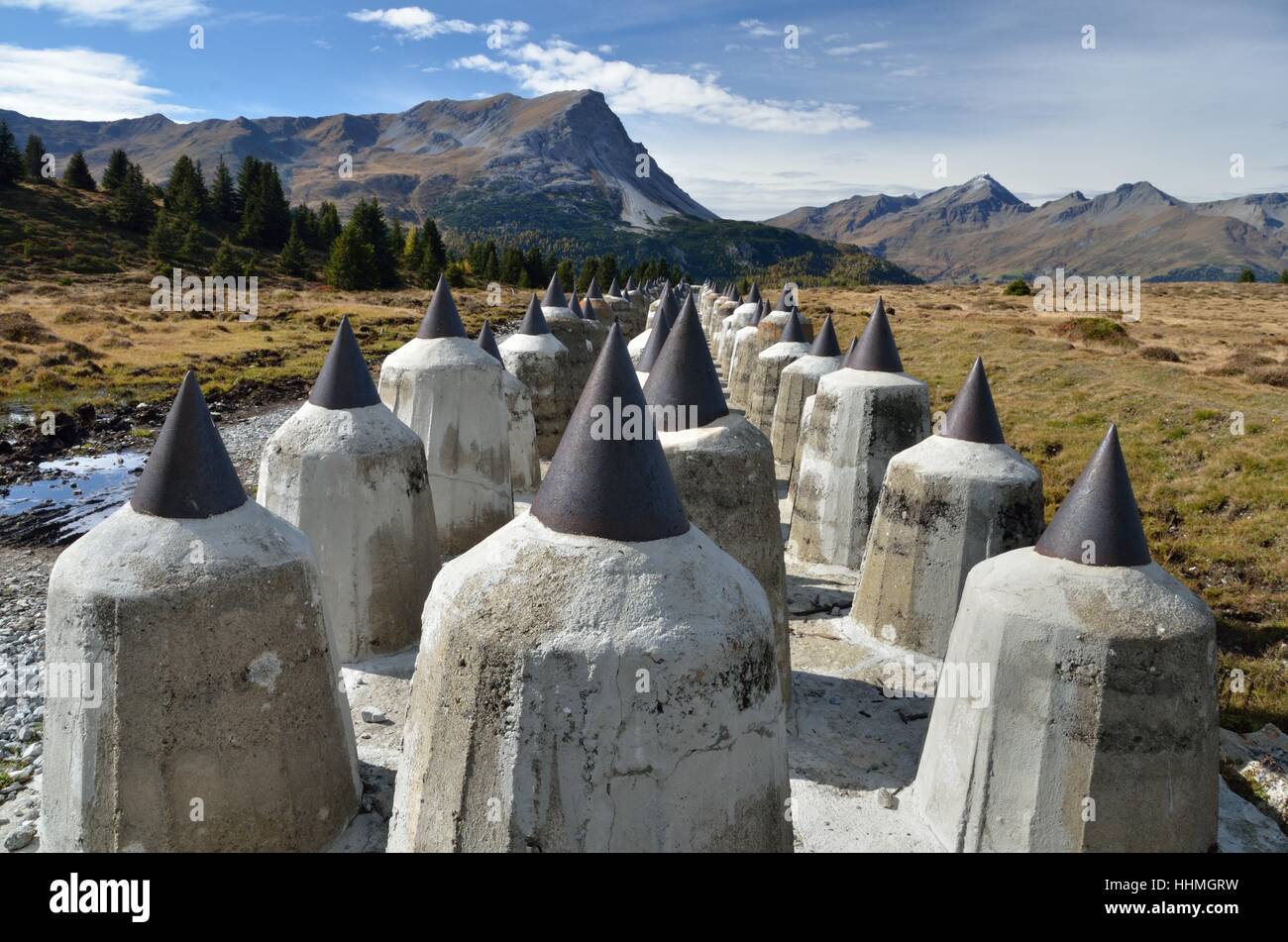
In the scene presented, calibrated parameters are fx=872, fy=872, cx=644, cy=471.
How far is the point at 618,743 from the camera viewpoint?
3.88 meters

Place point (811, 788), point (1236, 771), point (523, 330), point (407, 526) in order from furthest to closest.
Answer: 1. point (523, 330)
2. point (407, 526)
3. point (1236, 771)
4. point (811, 788)

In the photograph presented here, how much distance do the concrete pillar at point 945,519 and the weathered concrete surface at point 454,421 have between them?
540 centimetres

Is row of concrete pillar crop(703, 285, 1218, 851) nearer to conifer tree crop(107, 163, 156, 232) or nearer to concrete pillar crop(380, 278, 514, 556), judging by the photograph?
concrete pillar crop(380, 278, 514, 556)

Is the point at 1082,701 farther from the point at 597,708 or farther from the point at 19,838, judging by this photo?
the point at 19,838

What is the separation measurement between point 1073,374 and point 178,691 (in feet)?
93.3

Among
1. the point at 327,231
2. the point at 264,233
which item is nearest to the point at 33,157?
the point at 264,233

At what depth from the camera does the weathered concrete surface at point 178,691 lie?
5148 mm

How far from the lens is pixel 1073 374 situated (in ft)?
91.6

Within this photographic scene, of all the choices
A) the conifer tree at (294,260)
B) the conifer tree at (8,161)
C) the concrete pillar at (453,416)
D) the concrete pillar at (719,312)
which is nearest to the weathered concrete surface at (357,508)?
the concrete pillar at (453,416)

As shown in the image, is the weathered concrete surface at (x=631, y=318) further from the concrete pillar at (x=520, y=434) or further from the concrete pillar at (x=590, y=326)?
the concrete pillar at (x=520, y=434)

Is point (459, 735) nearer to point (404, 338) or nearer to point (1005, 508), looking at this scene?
point (1005, 508)

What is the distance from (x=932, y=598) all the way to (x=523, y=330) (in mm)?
11367

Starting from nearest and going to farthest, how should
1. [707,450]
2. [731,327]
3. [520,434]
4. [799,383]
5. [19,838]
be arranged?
[19,838] < [707,450] < [520,434] < [799,383] < [731,327]
